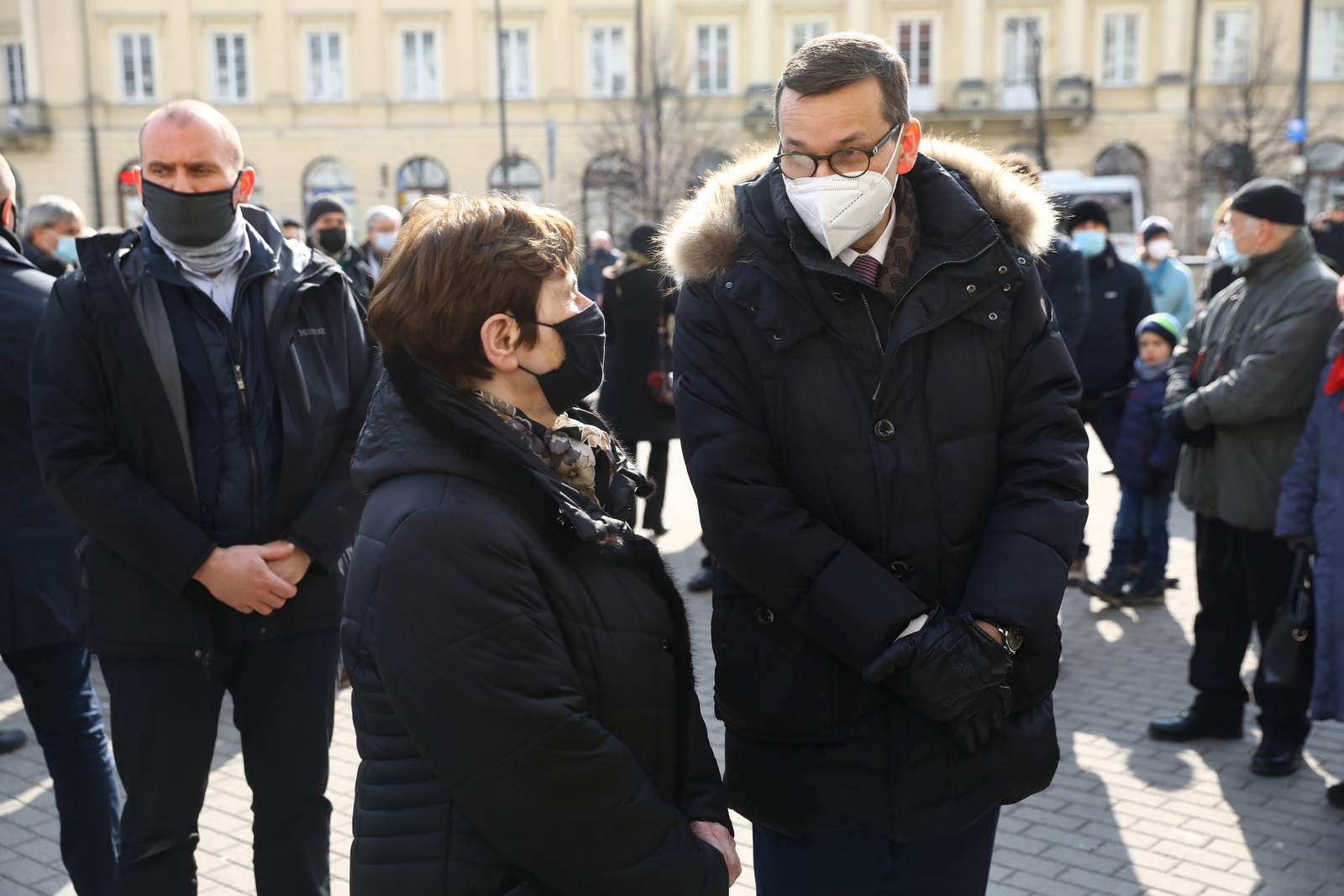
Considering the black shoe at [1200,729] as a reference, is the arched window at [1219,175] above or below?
above

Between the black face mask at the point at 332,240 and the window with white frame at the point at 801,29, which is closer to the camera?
the black face mask at the point at 332,240

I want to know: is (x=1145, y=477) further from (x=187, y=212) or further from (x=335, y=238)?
(x=187, y=212)

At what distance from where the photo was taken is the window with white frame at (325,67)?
135 feet

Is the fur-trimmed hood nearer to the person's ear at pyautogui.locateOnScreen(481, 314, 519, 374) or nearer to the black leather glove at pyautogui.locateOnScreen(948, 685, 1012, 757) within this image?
the person's ear at pyautogui.locateOnScreen(481, 314, 519, 374)

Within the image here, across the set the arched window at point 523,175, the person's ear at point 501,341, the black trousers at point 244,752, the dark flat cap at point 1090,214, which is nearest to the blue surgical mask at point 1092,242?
the dark flat cap at point 1090,214

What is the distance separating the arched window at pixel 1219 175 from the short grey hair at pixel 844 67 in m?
29.8

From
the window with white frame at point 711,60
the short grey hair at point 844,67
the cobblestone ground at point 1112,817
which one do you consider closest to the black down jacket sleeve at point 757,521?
the short grey hair at point 844,67

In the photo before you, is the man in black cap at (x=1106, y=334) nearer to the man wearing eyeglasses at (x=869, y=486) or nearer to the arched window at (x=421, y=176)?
the man wearing eyeglasses at (x=869, y=486)

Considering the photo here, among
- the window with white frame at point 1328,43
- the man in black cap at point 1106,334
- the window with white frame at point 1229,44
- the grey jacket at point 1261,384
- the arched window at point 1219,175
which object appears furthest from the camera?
the window with white frame at point 1328,43

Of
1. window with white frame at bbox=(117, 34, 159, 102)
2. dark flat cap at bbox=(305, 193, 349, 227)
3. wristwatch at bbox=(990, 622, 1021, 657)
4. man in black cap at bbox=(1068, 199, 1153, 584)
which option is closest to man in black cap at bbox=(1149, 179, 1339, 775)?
man in black cap at bbox=(1068, 199, 1153, 584)

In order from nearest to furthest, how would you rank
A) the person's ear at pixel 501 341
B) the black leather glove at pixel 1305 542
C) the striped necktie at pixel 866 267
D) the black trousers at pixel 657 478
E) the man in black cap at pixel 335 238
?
the person's ear at pixel 501 341 < the striped necktie at pixel 866 267 < the black leather glove at pixel 1305 542 < the man in black cap at pixel 335 238 < the black trousers at pixel 657 478

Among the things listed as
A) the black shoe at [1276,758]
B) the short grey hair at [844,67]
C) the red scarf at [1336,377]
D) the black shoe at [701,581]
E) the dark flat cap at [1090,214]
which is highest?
the short grey hair at [844,67]

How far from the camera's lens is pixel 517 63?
41469mm

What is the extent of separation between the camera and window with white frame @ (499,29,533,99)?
41281 millimetres
